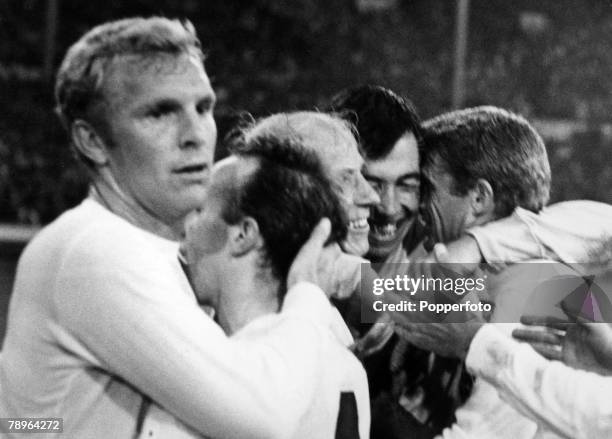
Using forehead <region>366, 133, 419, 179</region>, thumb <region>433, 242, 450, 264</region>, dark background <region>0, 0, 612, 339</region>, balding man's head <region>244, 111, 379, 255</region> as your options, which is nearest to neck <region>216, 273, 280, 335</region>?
balding man's head <region>244, 111, 379, 255</region>

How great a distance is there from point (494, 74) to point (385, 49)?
21.2 inches

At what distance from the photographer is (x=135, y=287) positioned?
2.30 feet

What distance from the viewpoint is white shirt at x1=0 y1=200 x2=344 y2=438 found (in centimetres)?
69

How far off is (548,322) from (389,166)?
0.30 m

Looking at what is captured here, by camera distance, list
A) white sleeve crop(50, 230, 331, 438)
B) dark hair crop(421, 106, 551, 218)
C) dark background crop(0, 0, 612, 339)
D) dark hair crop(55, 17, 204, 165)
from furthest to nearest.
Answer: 1. dark background crop(0, 0, 612, 339)
2. dark hair crop(421, 106, 551, 218)
3. dark hair crop(55, 17, 204, 165)
4. white sleeve crop(50, 230, 331, 438)

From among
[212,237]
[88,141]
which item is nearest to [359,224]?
[212,237]

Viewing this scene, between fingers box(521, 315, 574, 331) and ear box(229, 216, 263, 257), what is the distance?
12.9 inches

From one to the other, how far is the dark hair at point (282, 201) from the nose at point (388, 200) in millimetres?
296

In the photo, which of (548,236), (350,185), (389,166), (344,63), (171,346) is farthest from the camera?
(344,63)

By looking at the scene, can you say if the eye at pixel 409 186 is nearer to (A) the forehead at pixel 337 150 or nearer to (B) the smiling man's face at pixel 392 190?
(B) the smiling man's face at pixel 392 190

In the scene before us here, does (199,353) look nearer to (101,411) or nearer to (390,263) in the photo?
(101,411)

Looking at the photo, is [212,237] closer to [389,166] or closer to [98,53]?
[98,53]

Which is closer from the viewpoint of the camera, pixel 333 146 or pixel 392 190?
pixel 333 146

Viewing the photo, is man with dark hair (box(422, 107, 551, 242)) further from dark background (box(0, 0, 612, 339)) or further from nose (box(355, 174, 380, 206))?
dark background (box(0, 0, 612, 339))
